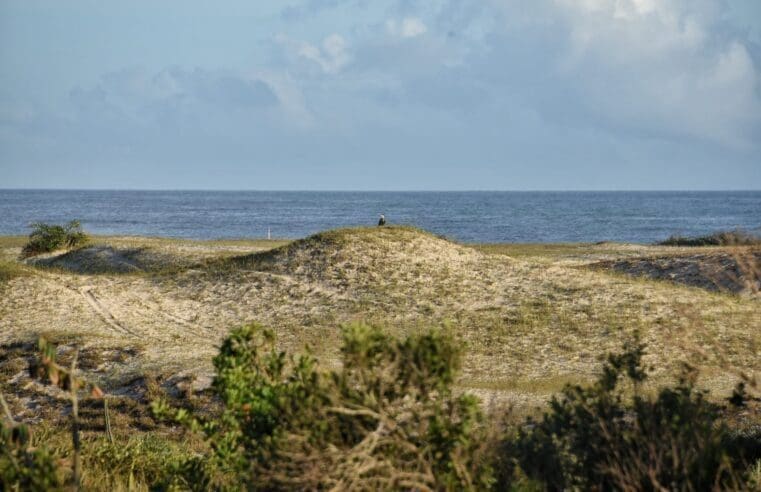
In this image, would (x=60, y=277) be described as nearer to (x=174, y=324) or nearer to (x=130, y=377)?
(x=174, y=324)

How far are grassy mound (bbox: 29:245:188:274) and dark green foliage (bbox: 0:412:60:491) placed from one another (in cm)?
3073

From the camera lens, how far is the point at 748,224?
12594 cm

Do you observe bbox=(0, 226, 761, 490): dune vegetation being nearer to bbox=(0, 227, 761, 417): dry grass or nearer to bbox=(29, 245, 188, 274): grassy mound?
bbox=(0, 227, 761, 417): dry grass

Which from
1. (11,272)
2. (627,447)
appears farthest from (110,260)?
(627,447)

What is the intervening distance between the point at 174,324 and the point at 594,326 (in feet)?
42.5

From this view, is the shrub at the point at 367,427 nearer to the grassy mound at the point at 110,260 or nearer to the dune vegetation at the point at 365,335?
the dune vegetation at the point at 365,335

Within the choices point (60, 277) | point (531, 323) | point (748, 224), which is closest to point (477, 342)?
point (531, 323)

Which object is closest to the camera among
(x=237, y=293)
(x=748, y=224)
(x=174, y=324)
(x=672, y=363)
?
(x=672, y=363)

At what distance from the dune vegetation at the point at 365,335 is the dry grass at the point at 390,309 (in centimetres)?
9

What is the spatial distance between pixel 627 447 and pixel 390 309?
19.1m

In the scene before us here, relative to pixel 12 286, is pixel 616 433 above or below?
above

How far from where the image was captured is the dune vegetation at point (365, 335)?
8562 mm

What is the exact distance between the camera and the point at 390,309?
27.4 m

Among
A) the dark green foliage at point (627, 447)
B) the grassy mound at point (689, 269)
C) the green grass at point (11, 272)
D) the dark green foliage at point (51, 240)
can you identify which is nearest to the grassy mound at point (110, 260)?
the dark green foliage at point (51, 240)
